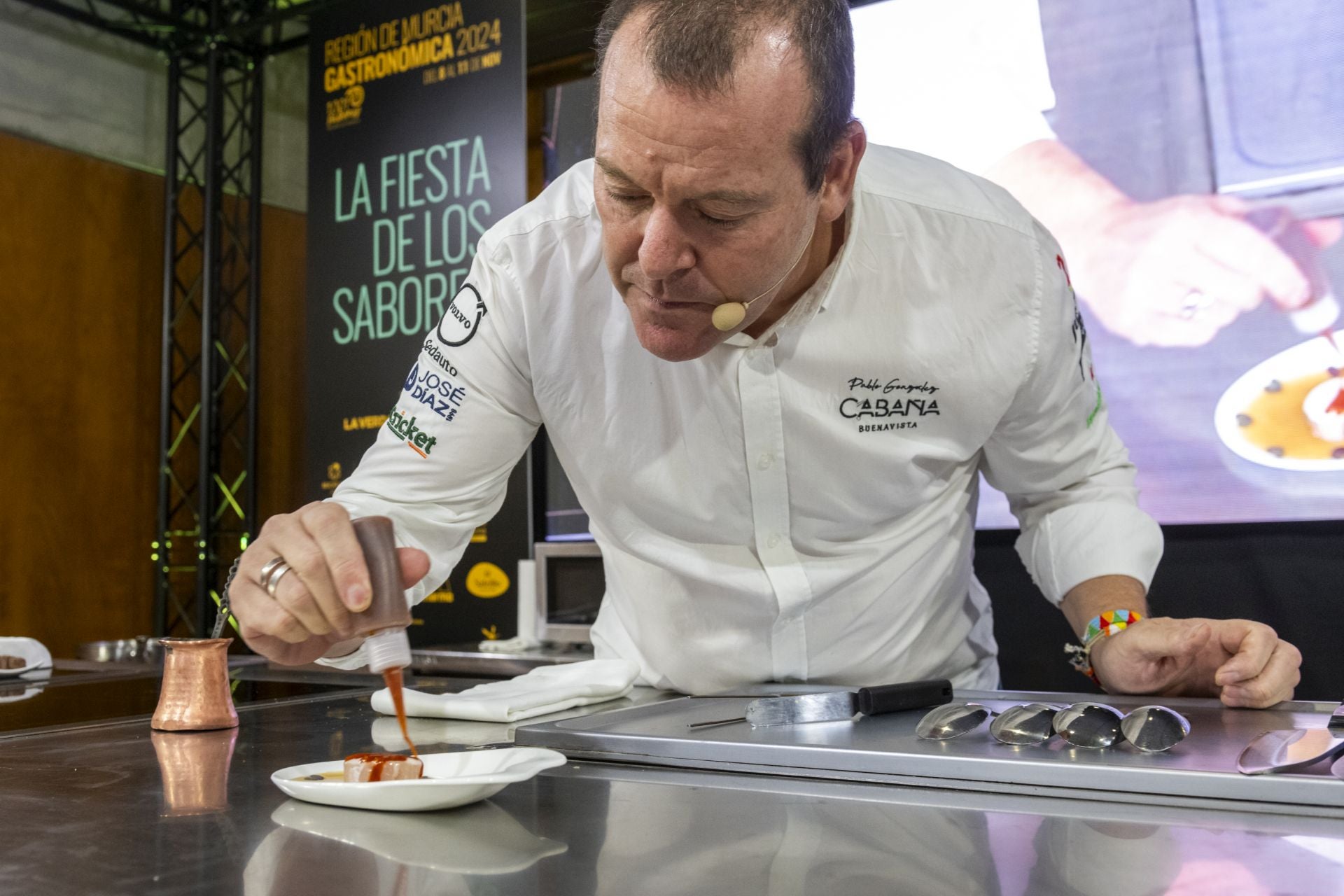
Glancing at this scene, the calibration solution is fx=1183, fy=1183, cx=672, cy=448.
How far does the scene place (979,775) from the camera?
0.77 meters

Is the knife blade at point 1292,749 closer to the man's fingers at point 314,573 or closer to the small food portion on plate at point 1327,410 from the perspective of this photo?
the man's fingers at point 314,573

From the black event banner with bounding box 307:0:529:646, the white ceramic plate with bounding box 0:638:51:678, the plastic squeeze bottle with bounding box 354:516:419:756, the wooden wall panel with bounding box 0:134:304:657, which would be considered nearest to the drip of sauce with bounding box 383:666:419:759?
the plastic squeeze bottle with bounding box 354:516:419:756

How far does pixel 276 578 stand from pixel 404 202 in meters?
3.52

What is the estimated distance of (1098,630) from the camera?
1.25m

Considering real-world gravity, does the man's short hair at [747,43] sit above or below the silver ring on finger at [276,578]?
above

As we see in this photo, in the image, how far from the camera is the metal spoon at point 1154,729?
790mm

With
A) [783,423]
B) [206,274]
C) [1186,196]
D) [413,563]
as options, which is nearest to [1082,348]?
[783,423]

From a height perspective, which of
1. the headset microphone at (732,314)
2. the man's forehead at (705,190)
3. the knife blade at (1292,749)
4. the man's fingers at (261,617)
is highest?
the man's forehead at (705,190)

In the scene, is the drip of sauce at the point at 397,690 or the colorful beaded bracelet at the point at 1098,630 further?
the colorful beaded bracelet at the point at 1098,630

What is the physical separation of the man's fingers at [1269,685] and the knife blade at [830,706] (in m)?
0.30

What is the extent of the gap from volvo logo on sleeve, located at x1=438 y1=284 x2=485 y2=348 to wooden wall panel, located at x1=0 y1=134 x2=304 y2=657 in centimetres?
417

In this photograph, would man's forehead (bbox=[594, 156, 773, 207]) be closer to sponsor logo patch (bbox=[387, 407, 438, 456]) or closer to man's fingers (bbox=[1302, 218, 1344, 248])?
sponsor logo patch (bbox=[387, 407, 438, 456])

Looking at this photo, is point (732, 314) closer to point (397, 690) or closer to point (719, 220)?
point (719, 220)

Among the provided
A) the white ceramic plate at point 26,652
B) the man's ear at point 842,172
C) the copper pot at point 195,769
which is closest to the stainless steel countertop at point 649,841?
the copper pot at point 195,769
